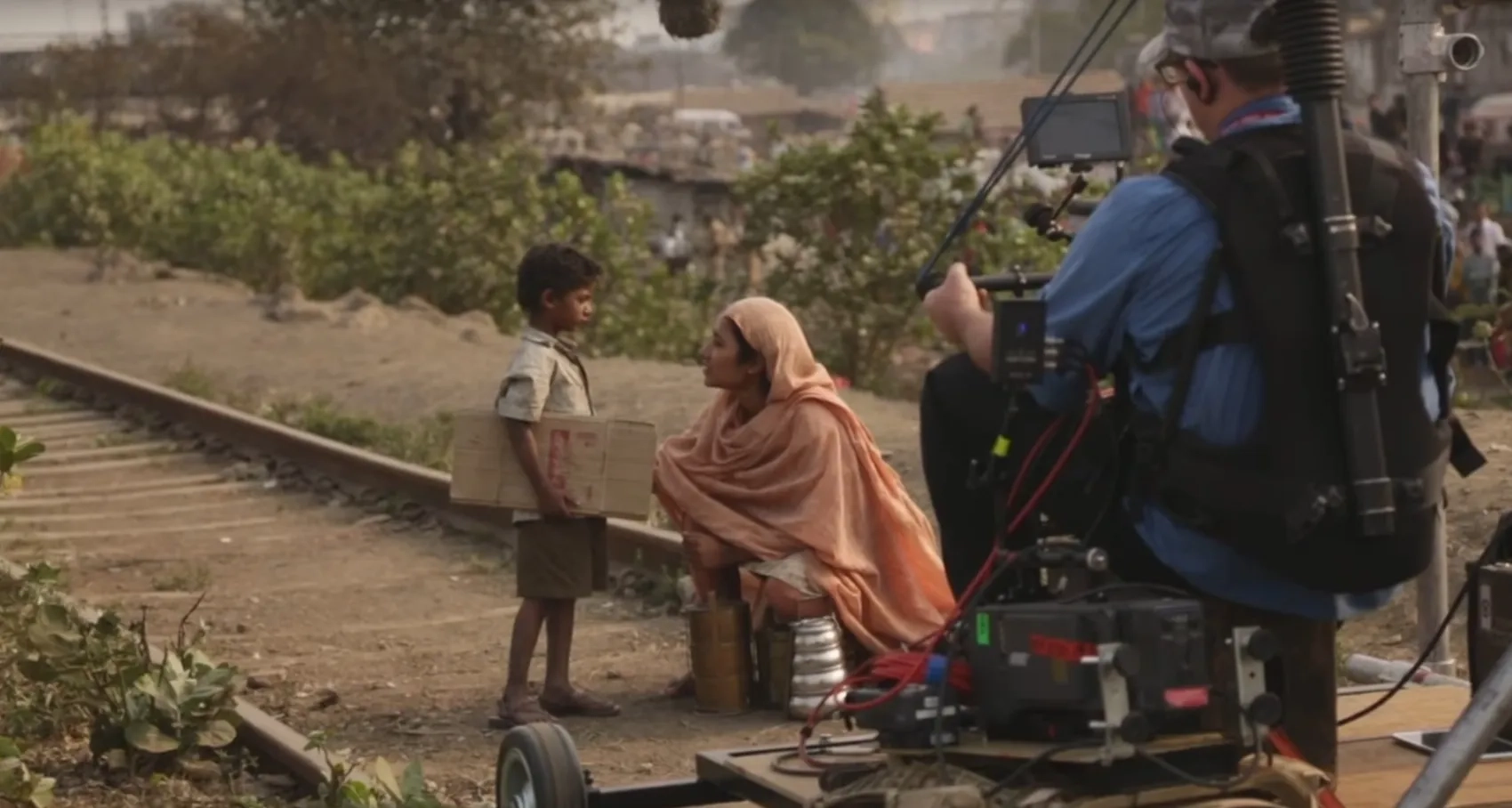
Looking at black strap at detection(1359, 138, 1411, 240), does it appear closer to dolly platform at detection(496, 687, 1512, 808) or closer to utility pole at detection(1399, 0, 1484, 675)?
dolly platform at detection(496, 687, 1512, 808)

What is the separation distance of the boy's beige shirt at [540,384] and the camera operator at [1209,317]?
2957mm

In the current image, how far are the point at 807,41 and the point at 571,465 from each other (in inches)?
4240

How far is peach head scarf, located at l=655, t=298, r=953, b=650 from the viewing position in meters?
7.09

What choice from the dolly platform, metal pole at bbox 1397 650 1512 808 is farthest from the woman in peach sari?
metal pole at bbox 1397 650 1512 808

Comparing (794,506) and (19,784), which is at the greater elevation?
(794,506)

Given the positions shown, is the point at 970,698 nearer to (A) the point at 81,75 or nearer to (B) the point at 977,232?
(B) the point at 977,232

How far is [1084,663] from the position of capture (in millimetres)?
3598

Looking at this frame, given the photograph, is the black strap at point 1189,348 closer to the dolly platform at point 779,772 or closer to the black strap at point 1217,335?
the black strap at point 1217,335

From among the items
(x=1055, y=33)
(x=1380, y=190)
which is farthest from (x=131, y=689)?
(x=1055, y=33)

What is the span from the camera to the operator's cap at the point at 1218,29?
384cm

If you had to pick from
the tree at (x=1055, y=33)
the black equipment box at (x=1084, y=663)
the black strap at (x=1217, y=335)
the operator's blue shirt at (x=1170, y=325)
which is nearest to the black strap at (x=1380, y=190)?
the operator's blue shirt at (x=1170, y=325)

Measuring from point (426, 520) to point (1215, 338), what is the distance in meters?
8.06

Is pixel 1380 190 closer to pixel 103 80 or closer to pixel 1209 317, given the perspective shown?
pixel 1209 317

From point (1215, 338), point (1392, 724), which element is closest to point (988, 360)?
point (1215, 338)
